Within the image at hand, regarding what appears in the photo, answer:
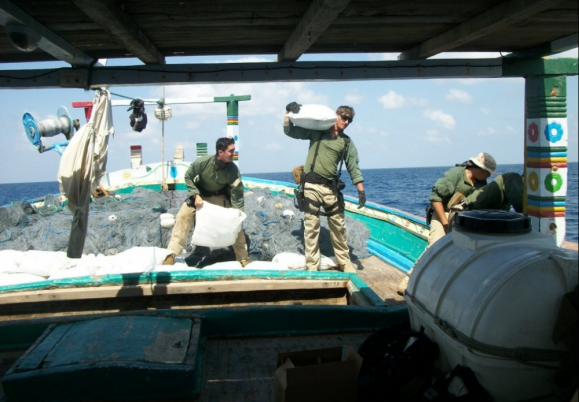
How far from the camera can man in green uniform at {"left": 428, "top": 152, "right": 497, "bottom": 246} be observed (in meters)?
5.50

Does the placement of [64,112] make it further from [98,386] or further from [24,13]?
[98,386]

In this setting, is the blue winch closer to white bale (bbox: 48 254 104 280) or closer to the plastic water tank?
white bale (bbox: 48 254 104 280)

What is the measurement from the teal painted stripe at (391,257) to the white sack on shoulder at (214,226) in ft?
8.96

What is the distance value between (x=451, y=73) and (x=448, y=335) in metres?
3.33

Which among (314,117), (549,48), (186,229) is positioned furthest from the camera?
(186,229)

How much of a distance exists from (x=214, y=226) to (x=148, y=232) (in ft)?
8.76

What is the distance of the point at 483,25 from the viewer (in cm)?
388

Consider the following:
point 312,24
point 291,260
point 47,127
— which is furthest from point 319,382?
point 47,127

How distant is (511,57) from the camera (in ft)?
16.5

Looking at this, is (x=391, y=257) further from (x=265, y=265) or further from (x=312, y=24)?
(x=312, y=24)

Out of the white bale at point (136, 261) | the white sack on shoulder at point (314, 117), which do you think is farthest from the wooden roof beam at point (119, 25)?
the white bale at point (136, 261)

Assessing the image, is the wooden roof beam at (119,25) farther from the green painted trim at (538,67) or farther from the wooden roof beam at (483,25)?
the green painted trim at (538,67)

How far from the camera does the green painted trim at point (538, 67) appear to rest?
4898 mm

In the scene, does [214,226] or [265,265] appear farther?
[265,265]
